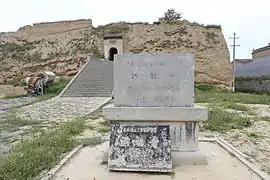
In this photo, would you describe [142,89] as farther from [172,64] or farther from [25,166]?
[25,166]

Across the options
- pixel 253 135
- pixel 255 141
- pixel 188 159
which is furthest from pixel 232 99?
pixel 188 159

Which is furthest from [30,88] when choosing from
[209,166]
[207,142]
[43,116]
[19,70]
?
[209,166]

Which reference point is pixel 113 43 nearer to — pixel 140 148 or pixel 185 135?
pixel 185 135

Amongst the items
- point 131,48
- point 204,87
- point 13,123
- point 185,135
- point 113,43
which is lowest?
point 13,123

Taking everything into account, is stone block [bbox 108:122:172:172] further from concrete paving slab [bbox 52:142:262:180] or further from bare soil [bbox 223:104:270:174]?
bare soil [bbox 223:104:270:174]

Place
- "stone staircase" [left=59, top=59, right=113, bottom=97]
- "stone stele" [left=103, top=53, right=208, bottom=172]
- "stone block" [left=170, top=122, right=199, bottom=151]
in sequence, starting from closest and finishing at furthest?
"stone stele" [left=103, top=53, right=208, bottom=172], "stone block" [left=170, top=122, right=199, bottom=151], "stone staircase" [left=59, top=59, right=113, bottom=97]

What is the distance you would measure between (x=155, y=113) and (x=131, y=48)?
2038 centimetres

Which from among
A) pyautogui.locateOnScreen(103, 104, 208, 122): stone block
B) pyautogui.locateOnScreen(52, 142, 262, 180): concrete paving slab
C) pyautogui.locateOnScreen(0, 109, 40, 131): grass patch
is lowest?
pyautogui.locateOnScreen(0, 109, 40, 131): grass patch

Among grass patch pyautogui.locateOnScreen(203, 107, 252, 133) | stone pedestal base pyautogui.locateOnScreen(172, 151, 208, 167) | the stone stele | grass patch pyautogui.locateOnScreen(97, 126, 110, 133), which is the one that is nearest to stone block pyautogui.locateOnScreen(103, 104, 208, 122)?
the stone stele

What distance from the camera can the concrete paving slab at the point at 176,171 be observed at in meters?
3.81

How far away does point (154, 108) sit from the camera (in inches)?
172

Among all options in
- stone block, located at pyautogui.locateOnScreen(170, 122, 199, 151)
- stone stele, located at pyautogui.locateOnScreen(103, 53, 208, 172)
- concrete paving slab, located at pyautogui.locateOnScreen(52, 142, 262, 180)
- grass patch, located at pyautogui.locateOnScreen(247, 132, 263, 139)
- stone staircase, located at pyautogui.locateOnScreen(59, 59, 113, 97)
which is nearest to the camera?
concrete paving slab, located at pyautogui.locateOnScreen(52, 142, 262, 180)

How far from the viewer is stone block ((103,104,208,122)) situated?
4332mm

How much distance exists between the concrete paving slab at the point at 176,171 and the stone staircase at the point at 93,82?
1176 cm
